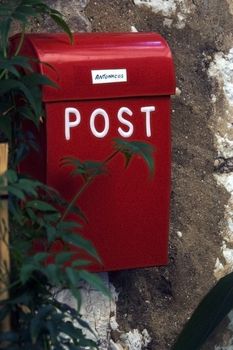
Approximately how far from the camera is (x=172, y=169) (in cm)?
307

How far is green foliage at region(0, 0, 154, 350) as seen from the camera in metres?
2.07

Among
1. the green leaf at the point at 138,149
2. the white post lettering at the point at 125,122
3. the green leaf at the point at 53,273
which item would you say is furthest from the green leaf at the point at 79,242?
the white post lettering at the point at 125,122

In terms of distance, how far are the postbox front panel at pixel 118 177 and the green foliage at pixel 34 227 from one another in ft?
0.13

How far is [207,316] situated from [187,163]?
19.3 inches

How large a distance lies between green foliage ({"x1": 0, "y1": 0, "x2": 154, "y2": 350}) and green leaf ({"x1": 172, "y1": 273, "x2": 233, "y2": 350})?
1.38 ft

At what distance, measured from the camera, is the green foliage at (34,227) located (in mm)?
2070

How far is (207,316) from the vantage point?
9.43 feet

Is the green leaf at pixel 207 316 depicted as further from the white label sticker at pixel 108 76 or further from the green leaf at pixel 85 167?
the white label sticker at pixel 108 76

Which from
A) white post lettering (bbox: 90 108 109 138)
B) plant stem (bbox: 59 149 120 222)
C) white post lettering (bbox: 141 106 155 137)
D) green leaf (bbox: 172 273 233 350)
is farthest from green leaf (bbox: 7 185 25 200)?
green leaf (bbox: 172 273 233 350)

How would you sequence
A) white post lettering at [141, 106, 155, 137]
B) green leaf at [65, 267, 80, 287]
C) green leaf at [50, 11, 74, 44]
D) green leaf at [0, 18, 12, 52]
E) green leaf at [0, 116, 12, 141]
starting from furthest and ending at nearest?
white post lettering at [141, 106, 155, 137]
green leaf at [50, 11, 74, 44]
green leaf at [0, 116, 12, 141]
green leaf at [0, 18, 12, 52]
green leaf at [65, 267, 80, 287]

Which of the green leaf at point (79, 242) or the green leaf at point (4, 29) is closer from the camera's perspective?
the green leaf at point (79, 242)

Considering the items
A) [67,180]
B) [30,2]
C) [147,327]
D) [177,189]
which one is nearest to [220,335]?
[147,327]

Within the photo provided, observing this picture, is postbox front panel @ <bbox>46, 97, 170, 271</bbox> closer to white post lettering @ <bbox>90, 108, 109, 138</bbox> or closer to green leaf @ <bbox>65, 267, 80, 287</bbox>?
white post lettering @ <bbox>90, 108, 109, 138</bbox>

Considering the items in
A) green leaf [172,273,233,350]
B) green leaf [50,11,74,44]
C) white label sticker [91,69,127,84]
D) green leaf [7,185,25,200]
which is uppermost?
green leaf [50,11,74,44]
